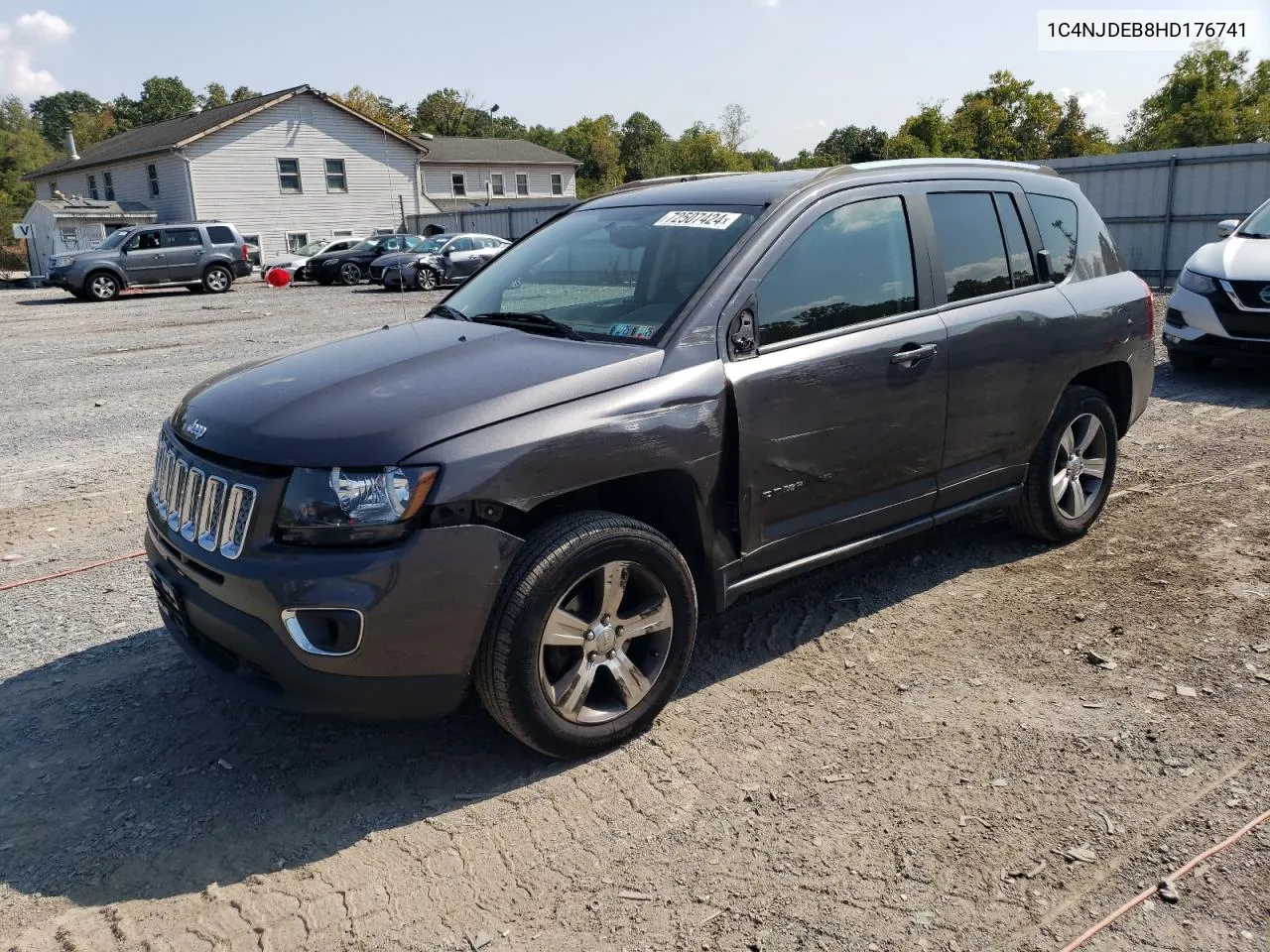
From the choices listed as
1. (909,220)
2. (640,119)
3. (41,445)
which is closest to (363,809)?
(909,220)

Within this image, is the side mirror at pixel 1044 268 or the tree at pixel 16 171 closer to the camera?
the side mirror at pixel 1044 268

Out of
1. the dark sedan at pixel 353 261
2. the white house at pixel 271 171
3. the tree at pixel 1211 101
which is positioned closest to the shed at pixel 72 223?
the white house at pixel 271 171

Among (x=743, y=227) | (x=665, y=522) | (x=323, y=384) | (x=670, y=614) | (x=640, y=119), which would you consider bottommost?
(x=670, y=614)

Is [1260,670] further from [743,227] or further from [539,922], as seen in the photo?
[539,922]

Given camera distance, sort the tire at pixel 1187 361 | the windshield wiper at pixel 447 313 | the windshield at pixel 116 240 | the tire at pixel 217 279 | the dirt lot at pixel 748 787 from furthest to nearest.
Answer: the tire at pixel 217 279, the windshield at pixel 116 240, the tire at pixel 1187 361, the windshield wiper at pixel 447 313, the dirt lot at pixel 748 787

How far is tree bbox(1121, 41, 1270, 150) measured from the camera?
174 feet

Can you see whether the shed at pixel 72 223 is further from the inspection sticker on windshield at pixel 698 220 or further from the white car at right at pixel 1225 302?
the inspection sticker on windshield at pixel 698 220

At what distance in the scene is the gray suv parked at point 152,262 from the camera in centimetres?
2536

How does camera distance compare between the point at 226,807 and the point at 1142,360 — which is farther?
the point at 1142,360

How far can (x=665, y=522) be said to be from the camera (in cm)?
360

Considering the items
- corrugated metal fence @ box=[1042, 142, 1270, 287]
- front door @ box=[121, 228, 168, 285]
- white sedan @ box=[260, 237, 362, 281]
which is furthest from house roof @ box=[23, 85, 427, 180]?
corrugated metal fence @ box=[1042, 142, 1270, 287]

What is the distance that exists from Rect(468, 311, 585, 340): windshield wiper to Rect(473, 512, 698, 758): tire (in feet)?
2.73

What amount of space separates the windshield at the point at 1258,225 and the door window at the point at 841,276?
741 centimetres

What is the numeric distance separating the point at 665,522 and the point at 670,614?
0.34 metres
